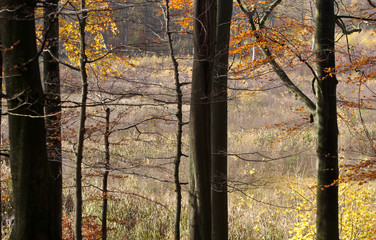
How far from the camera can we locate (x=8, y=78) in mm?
4090

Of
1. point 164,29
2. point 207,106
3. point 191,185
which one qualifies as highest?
point 164,29

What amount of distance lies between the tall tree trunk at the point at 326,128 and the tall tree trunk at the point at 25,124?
4.84m

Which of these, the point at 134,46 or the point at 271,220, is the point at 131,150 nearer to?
the point at 271,220

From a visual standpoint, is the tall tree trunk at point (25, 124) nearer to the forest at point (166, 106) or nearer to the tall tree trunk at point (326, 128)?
the forest at point (166, 106)

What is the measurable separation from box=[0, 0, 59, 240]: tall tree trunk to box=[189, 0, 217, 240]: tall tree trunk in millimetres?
2655

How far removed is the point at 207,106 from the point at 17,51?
314cm

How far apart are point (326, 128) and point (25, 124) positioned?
516 centimetres

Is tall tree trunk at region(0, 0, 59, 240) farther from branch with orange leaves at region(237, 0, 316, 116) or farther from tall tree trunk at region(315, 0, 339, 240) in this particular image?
tall tree trunk at region(315, 0, 339, 240)

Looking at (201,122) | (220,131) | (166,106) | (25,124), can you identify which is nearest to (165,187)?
(220,131)

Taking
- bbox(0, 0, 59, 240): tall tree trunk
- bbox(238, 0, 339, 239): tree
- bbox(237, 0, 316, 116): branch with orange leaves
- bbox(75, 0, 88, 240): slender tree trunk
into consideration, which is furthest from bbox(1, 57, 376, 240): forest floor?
bbox(0, 0, 59, 240): tall tree trunk

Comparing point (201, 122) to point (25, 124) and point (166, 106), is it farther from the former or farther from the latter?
point (25, 124)

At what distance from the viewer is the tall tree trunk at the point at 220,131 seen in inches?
278

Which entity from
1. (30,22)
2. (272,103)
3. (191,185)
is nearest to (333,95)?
(191,185)

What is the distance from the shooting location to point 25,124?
13.4 ft
